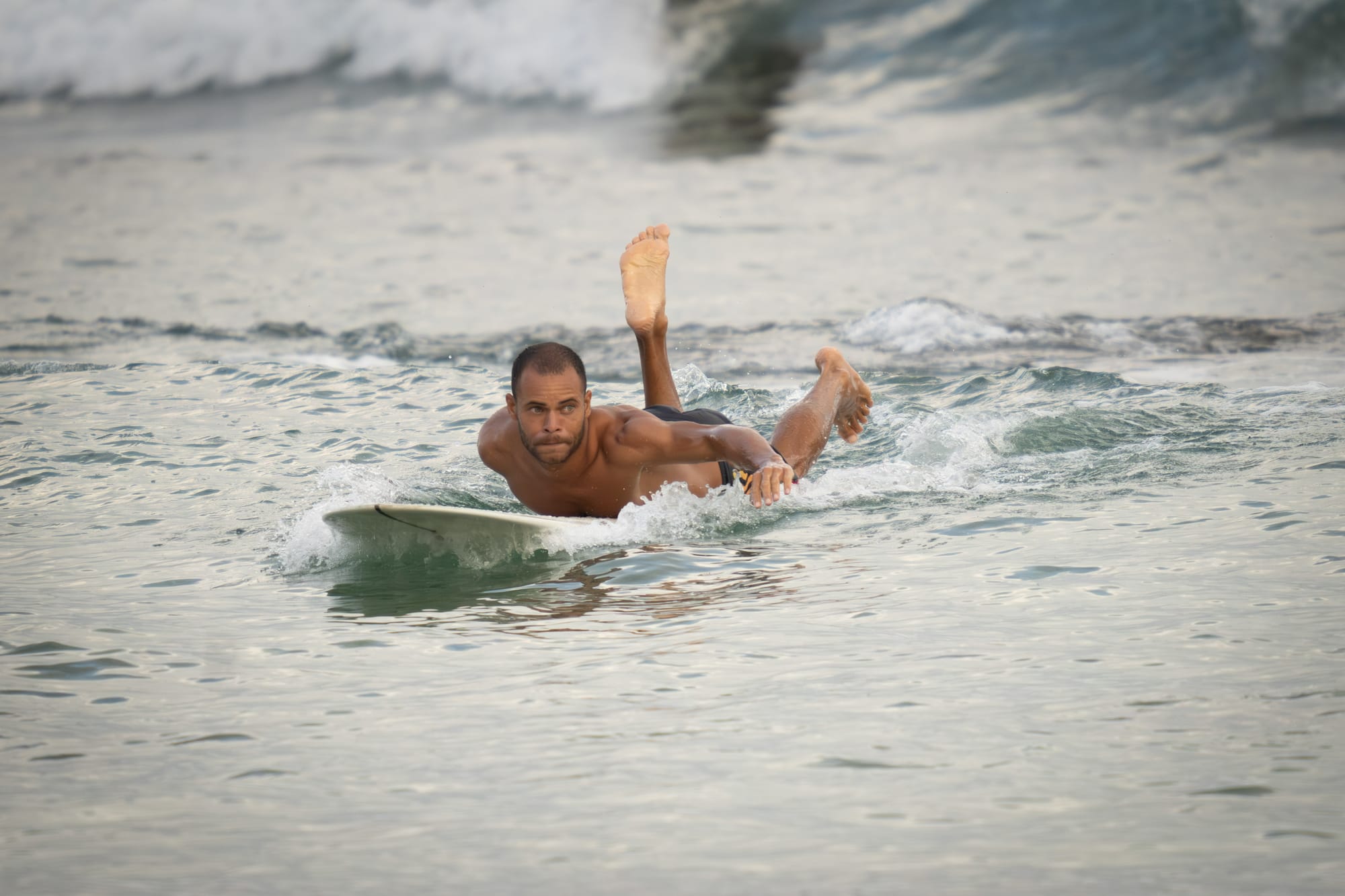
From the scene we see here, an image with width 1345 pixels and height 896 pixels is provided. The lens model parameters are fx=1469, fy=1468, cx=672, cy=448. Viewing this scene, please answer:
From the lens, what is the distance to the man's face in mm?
5883

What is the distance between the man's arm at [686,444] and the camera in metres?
5.68

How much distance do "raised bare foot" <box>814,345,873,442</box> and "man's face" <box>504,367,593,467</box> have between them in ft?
6.18

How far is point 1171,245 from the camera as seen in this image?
14430 millimetres

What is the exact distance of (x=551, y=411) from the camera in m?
5.89

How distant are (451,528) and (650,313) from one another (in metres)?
2.04

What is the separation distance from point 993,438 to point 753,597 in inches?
124

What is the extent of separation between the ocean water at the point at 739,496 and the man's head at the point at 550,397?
0.39 m

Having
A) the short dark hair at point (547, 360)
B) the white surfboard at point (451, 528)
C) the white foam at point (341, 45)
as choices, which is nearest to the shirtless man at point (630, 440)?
the short dark hair at point (547, 360)

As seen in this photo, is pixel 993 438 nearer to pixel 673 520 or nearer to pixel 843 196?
pixel 673 520

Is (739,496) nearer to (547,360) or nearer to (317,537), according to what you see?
(547,360)

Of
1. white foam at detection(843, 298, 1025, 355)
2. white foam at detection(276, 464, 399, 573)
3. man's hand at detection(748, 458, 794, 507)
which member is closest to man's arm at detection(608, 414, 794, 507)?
man's hand at detection(748, 458, 794, 507)

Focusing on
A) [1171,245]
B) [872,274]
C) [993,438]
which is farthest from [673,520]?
[1171,245]

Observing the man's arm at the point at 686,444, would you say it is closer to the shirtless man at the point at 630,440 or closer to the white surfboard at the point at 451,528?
the shirtless man at the point at 630,440

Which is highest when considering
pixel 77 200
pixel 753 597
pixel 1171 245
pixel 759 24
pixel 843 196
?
pixel 759 24
